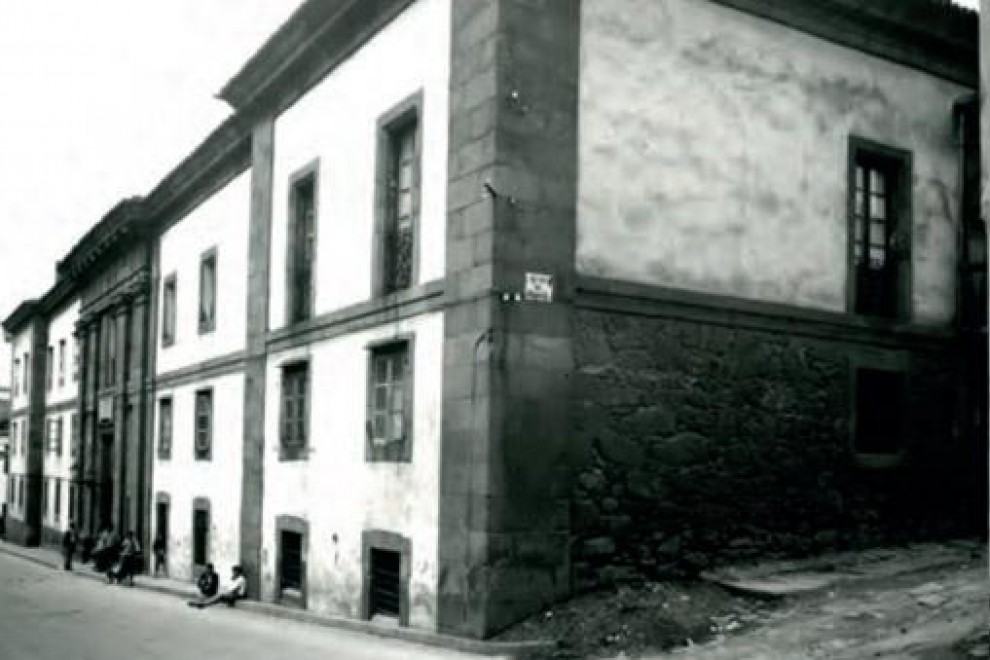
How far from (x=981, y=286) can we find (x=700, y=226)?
16.9ft

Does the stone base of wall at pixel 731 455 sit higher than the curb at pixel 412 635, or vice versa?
the stone base of wall at pixel 731 455

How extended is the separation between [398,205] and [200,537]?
1043 centimetres

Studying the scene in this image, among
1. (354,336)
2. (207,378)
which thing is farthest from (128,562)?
(354,336)

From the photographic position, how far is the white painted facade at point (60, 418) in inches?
1449

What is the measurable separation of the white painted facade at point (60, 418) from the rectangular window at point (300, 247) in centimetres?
2041

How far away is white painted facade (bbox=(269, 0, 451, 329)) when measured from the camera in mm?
12977

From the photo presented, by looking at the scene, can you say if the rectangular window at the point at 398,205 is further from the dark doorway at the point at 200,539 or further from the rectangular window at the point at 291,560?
the dark doorway at the point at 200,539

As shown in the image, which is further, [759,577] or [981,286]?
[981,286]

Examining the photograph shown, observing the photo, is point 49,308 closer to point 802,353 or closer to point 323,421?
point 323,421

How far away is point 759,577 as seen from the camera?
494 inches

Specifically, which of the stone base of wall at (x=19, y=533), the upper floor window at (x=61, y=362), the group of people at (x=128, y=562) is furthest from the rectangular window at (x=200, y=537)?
the stone base of wall at (x=19, y=533)

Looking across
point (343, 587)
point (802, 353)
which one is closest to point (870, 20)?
point (802, 353)

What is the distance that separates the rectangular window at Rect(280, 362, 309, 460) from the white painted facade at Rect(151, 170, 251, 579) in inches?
97.9

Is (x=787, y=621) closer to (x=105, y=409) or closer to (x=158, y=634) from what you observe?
(x=158, y=634)
